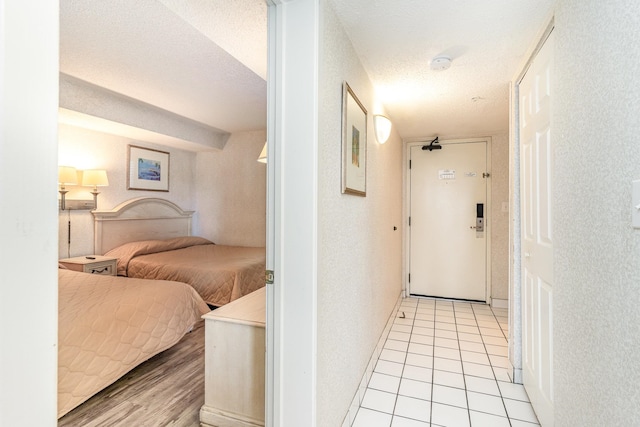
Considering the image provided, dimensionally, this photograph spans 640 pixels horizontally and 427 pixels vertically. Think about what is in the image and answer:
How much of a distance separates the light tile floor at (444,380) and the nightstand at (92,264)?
292 cm

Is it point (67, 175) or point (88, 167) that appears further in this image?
point (88, 167)

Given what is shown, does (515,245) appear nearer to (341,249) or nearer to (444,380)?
(444,380)

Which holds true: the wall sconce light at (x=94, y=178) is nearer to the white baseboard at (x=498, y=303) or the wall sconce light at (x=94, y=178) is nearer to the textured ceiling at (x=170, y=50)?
the textured ceiling at (x=170, y=50)

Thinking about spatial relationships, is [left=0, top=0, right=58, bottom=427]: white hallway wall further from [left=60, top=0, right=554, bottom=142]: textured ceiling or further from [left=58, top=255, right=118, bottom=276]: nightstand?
[left=58, top=255, right=118, bottom=276]: nightstand

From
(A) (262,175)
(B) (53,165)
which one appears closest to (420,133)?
(A) (262,175)

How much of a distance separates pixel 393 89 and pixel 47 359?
7.86ft

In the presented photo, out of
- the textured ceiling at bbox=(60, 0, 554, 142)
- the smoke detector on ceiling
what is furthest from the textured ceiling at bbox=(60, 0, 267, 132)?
the smoke detector on ceiling

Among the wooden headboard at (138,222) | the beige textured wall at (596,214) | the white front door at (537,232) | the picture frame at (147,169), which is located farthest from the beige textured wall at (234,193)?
the beige textured wall at (596,214)

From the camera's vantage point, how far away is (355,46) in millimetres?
1729

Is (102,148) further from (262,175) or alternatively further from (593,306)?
(593,306)

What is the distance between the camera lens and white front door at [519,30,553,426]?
1481 millimetres

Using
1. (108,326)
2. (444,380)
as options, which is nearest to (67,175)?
(108,326)

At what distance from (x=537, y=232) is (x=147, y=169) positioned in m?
4.48

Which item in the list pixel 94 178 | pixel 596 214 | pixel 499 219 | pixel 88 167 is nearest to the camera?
pixel 596 214
